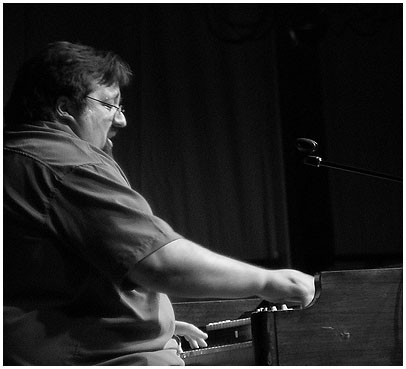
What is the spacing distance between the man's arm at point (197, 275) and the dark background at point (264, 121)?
233 cm

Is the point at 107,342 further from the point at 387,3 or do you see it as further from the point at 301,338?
the point at 387,3

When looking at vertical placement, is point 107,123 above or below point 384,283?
above

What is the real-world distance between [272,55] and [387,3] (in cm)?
69

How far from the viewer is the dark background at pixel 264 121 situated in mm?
3664

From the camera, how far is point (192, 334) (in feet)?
5.63

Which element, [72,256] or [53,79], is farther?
[53,79]

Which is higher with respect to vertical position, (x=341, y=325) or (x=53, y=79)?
(x=53, y=79)

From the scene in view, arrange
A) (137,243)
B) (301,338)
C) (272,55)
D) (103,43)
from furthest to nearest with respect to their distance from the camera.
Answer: (272,55)
(103,43)
(301,338)
(137,243)

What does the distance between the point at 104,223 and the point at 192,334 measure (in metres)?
0.62

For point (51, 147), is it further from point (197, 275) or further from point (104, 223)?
point (197, 275)

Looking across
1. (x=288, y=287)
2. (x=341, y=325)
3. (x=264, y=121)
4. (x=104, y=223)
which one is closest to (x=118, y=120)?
(x=104, y=223)

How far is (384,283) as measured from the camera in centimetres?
145

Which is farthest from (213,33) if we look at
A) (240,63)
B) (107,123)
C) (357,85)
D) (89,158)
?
(89,158)

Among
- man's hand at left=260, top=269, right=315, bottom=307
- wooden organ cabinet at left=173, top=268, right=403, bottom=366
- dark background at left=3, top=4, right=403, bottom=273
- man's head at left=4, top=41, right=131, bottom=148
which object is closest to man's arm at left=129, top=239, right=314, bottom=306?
man's hand at left=260, top=269, right=315, bottom=307
